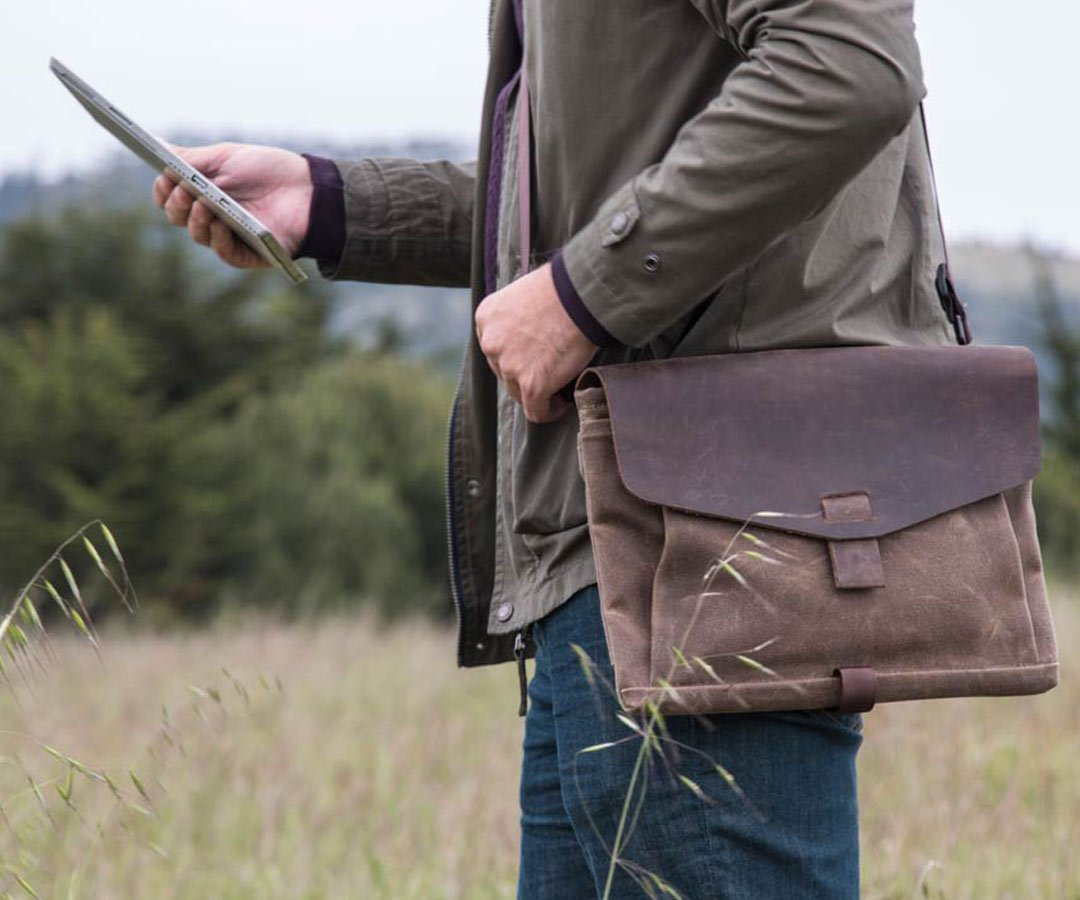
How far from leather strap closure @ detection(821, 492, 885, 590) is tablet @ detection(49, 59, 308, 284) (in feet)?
2.34

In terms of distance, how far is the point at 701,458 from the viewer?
1.52m

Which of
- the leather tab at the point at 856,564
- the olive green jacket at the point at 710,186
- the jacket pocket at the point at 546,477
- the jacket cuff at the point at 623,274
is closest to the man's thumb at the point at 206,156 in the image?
the olive green jacket at the point at 710,186

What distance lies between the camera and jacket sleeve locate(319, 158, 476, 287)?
2.12 meters

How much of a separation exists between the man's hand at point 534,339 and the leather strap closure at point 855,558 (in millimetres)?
287

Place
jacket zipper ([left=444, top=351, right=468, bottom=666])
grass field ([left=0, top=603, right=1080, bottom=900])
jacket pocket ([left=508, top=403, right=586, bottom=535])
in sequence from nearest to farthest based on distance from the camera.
Result: jacket pocket ([left=508, top=403, right=586, bottom=535]) → jacket zipper ([left=444, top=351, right=468, bottom=666]) → grass field ([left=0, top=603, right=1080, bottom=900])

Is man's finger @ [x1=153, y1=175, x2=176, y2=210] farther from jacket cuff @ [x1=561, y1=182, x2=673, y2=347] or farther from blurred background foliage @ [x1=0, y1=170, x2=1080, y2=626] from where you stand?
blurred background foliage @ [x1=0, y1=170, x2=1080, y2=626]

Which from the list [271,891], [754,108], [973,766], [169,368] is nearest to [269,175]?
[754,108]

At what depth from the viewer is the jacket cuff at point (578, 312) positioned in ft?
4.89

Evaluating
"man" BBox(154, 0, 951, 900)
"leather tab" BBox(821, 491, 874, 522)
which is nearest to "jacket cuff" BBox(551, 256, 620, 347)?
"man" BBox(154, 0, 951, 900)

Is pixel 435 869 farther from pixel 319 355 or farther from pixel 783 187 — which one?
pixel 319 355

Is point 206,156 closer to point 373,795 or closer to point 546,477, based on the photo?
point 546,477

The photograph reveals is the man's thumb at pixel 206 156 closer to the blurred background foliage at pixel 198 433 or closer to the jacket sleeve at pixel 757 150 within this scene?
the jacket sleeve at pixel 757 150

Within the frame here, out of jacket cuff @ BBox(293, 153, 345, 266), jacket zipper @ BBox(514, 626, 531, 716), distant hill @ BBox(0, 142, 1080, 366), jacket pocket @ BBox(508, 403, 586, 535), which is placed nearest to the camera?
jacket pocket @ BBox(508, 403, 586, 535)

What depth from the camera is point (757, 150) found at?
4.59 ft
